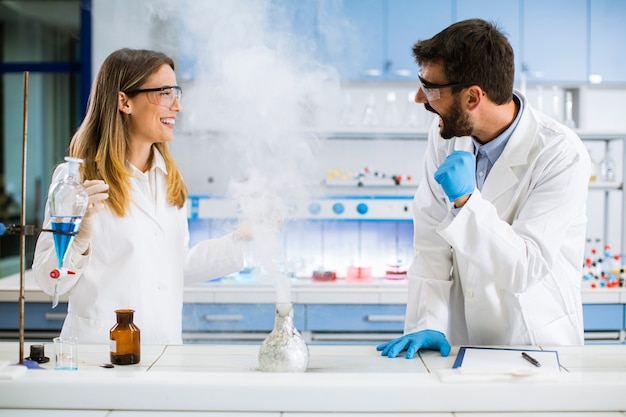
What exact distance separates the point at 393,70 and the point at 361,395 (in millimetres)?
2852

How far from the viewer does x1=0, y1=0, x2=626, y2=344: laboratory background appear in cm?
348

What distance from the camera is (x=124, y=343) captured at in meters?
1.70

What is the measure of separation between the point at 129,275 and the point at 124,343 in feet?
1.33

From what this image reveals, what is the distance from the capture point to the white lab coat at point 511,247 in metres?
1.81

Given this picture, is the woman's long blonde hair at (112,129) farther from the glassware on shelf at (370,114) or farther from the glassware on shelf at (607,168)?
the glassware on shelf at (607,168)

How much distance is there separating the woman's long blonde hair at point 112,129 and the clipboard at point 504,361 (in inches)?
44.0

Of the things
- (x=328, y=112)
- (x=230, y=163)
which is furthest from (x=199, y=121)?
(x=328, y=112)

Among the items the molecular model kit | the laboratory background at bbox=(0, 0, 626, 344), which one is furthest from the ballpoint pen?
the molecular model kit

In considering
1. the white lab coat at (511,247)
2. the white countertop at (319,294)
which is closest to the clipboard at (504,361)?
the white lab coat at (511,247)

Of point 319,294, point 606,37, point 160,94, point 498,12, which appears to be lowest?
point 319,294

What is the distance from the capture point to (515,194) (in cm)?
206

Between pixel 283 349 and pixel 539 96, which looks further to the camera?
pixel 539 96

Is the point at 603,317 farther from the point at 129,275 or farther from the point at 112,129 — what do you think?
the point at 112,129

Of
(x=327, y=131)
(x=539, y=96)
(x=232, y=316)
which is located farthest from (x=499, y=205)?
(x=539, y=96)
